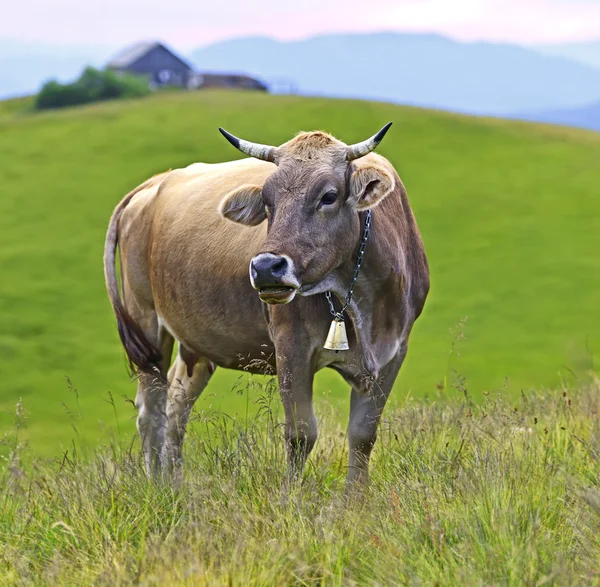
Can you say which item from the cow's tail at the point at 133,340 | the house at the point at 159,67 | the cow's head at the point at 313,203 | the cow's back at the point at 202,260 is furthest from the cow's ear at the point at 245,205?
the house at the point at 159,67

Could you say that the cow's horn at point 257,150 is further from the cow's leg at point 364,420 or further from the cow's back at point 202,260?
the cow's leg at point 364,420

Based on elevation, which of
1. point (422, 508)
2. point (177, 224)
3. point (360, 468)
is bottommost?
point (360, 468)

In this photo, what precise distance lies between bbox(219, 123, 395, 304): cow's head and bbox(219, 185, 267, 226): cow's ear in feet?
0.65

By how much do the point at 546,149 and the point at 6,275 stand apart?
22.4 meters

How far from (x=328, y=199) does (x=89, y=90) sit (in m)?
62.5

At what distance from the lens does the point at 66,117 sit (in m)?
47.1

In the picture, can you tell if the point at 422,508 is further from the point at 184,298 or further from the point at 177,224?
the point at 177,224

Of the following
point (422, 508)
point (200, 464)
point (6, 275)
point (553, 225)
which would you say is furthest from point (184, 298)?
point (553, 225)

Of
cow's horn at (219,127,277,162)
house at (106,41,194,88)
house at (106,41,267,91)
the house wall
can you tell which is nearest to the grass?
cow's horn at (219,127,277,162)

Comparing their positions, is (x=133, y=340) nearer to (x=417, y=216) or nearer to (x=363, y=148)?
(x=363, y=148)

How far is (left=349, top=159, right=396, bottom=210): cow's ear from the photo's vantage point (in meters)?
6.22

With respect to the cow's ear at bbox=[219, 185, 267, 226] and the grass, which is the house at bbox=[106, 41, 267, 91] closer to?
the cow's ear at bbox=[219, 185, 267, 226]

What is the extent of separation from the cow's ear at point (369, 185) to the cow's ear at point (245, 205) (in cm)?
75

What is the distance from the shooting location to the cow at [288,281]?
620cm
